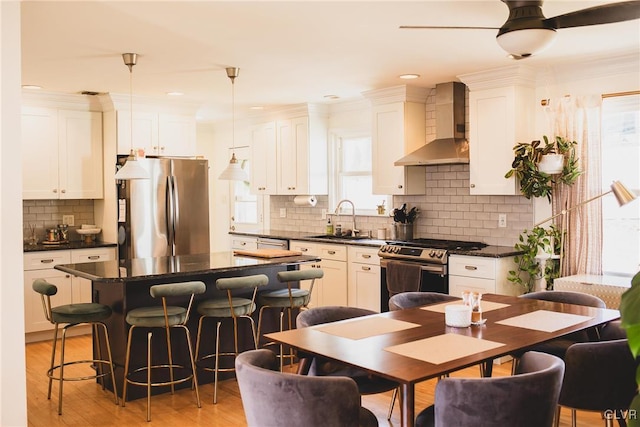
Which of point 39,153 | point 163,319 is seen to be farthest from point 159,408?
point 39,153

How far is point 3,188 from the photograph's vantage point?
2988 millimetres

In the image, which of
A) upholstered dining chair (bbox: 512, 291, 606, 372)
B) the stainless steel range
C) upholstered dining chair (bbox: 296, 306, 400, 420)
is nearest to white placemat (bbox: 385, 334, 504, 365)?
upholstered dining chair (bbox: 296, 306, 400, 420)

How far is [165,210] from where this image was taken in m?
6.73

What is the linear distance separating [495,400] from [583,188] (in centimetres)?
333

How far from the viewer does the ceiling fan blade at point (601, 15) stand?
2617 mm

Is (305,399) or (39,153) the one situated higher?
(39,153)

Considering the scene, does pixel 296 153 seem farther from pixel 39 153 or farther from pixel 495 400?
pixel 495 400

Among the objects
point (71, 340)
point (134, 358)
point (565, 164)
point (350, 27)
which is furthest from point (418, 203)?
point (71, 340)

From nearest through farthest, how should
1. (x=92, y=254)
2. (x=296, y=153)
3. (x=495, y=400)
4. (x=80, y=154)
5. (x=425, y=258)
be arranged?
(x=495, y=400) < (x=425, y=258) < (x=92, y=254) < (x=80, y=154) < (x=296, y=153)

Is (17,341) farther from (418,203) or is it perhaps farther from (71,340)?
(418,203)

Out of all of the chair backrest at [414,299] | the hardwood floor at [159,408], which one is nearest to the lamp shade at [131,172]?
the hardwood floor at [159,408]

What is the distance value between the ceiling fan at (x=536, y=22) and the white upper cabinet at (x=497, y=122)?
6.74ft

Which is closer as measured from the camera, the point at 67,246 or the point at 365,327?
the point at 365,327

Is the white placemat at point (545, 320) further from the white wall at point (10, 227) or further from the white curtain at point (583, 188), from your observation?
the white wall at point (10, 227)
